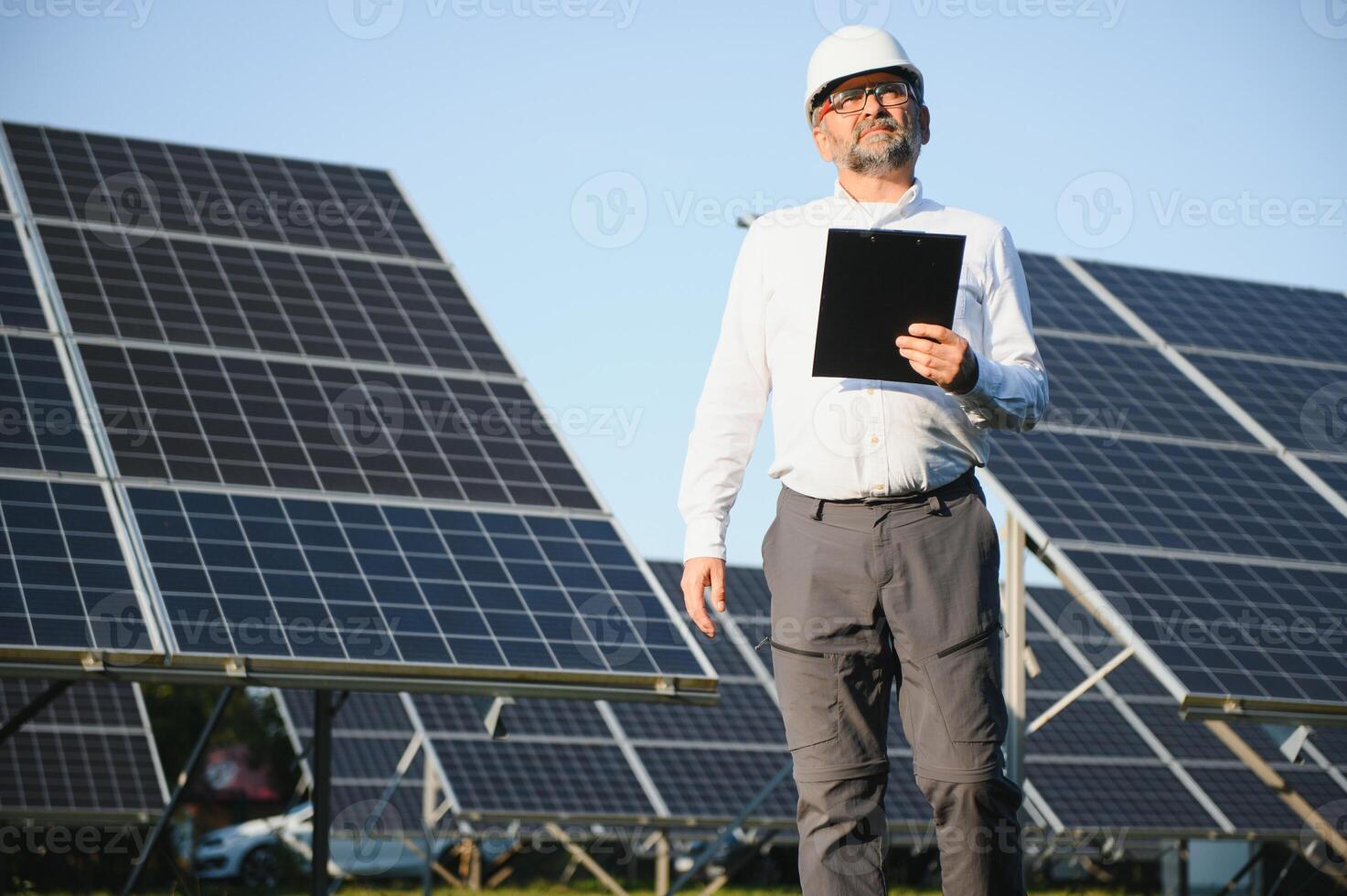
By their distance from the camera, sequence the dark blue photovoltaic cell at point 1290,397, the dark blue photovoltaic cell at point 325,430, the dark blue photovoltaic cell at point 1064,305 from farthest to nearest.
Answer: the dark blue photovoltaic cell at point 1064,305
the dark blue photovoltaic cell at point 1290,397
the dark blue photovoltaic cell at point 325,430

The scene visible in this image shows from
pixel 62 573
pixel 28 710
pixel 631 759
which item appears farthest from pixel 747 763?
pixel 62 573

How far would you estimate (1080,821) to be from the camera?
1809cm

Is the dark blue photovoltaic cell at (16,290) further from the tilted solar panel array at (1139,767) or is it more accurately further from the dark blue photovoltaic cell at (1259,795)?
the dark blue photovoltaic cell at (1259,795)

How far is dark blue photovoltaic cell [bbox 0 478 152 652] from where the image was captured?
806cm

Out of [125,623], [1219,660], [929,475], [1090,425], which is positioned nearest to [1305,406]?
[1090,425]

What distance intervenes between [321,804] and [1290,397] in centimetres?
999

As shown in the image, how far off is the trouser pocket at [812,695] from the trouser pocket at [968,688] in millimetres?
243

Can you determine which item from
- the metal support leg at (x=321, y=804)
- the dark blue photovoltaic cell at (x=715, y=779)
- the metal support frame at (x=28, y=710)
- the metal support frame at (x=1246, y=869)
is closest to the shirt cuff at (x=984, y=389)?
the metal support leg at (x=321, y=804)

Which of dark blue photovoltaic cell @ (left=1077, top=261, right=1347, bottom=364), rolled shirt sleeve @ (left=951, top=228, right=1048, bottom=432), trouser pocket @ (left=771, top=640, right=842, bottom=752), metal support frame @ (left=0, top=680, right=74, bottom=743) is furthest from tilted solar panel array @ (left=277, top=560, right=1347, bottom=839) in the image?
rolled shirt sleeve @ (left=951, top=228, right=1048, bottom=432)

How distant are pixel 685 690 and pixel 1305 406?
26.8 ft

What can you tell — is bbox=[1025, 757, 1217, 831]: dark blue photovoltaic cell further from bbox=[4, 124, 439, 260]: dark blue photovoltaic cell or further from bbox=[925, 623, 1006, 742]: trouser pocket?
bbox=[925, 623, 1006, 742]: trouser pocket

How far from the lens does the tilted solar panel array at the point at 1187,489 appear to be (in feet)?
34.5

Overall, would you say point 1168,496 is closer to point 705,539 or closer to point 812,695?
point 705,539

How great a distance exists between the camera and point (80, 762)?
17.3 m
